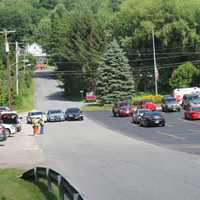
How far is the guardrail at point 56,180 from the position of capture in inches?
463

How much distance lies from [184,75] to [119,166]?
228ft

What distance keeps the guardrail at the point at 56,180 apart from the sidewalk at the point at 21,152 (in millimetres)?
8013

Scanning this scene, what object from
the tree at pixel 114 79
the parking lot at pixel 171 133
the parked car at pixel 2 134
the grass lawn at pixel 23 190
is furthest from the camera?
the tree at pixel 114 79

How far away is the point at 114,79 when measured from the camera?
282ft

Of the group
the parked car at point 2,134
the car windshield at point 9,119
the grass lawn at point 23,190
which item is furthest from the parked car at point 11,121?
the grass lawn at point 23,190

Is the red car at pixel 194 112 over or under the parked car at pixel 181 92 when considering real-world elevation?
under

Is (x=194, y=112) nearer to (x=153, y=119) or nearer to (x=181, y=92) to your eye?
(x=153, y=119)

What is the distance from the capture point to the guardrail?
38.6 feet

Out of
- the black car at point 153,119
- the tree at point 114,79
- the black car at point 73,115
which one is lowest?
the black car at point 73,115

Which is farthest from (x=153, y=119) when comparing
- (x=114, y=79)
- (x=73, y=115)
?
(x=114, y=79)

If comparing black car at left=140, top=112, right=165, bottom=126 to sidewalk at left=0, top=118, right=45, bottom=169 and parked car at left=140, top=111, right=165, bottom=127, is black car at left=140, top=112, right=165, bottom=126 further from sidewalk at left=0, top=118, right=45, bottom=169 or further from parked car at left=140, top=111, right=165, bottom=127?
sidewalk at left=0, top=118, right=45, bottom=169

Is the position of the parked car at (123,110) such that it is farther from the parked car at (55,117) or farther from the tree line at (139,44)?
the tree line at (139,44)

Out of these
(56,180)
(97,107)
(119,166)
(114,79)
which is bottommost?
(97,107)

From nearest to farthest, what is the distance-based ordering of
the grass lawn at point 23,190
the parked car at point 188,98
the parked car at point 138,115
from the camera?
the grass lawn at point 23,190 → the parked car at point 138,115 → the parked car at point 188,98
